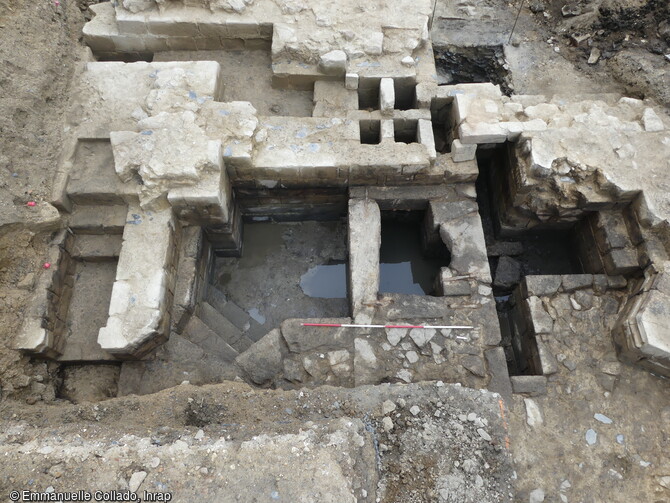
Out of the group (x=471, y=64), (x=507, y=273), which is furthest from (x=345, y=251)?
(x=471, y=64)

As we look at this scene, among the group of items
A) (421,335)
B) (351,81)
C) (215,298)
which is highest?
(351,81)

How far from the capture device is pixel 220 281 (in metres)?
5.42

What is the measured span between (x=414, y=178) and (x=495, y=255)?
164 cm

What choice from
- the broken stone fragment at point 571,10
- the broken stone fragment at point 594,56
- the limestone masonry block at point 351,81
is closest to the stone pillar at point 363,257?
the limestone masonry block at point 351,81

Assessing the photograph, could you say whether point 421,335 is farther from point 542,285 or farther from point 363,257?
point 542,285

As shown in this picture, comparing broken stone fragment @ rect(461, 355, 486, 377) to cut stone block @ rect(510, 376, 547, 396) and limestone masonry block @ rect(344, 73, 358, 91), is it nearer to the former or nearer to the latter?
cut stone block @ rect(510, 376, 547, 396)

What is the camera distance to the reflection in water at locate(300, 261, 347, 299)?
538cm

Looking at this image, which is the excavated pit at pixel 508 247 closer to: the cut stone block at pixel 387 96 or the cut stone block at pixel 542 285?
the cut stone block at pixel 542 285

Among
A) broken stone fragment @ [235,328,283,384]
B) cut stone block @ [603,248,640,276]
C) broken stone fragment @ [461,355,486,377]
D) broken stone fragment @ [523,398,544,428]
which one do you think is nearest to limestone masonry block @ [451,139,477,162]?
cut stone block @ [603,248,640,276]

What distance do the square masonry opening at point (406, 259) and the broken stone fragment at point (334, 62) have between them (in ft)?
6.01

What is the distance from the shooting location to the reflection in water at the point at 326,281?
5379mm

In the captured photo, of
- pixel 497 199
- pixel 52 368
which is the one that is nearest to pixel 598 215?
pixel 497 199

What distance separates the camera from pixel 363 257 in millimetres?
4383

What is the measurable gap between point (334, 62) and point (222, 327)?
3229 millimetres
